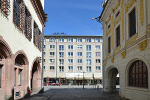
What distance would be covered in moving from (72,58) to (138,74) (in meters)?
51.5

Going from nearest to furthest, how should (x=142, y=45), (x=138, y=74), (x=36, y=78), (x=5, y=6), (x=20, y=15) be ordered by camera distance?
(x=5, y=6) → (x=142, y=45) → (x=138, y=74) → (x=20, y=15) → (x=36, y=78)

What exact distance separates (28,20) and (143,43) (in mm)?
11102

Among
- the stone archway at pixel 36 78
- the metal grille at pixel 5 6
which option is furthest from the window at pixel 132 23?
the stone archway at pixel 36 78

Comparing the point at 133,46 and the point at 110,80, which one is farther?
the point at 110,80

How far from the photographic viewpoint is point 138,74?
601 inches

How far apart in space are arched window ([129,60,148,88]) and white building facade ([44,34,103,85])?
4892cm

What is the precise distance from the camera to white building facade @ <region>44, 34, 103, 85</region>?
65688 millimetres

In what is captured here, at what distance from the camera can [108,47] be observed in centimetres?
2638

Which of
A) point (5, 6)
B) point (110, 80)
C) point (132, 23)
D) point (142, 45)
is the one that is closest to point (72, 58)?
point (110, 80)

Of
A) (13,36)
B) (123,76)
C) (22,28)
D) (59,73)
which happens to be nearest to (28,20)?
(22,28)

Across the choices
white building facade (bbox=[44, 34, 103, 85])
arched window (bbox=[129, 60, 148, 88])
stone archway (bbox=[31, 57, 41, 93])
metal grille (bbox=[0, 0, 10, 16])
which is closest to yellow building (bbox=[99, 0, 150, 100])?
arched window (bbox=[129, 60, 148, 88])

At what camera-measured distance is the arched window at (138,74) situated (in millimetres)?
14078

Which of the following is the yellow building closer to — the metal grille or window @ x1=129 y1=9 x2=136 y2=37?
window @ x1=129 y1=9 x2=136 y2=37

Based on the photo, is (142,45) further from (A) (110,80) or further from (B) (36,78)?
(B) (36,78)
